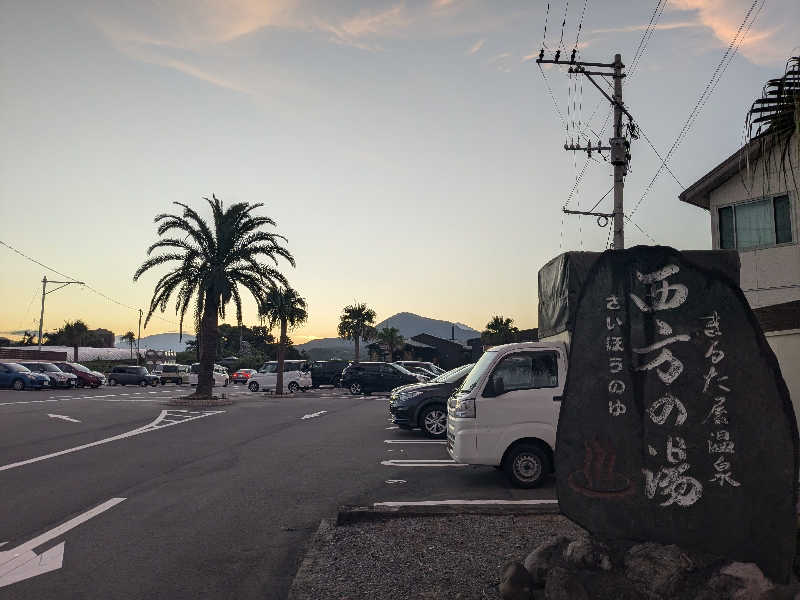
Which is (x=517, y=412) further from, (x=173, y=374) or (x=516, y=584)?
(x=173, y=374)

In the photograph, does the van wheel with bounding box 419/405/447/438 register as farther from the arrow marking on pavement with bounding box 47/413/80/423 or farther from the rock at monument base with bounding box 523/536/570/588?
the arrow marking on pavement with bounding box 47/413/80/423

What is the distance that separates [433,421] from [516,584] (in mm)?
10304

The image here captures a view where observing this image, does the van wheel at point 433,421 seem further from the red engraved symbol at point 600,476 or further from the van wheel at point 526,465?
the red engraved symbol at point 600,476

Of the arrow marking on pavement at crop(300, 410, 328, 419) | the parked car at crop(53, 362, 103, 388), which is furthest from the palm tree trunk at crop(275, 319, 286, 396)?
the parked car at crop(53, 362, 103, 388)

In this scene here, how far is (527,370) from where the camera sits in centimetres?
916

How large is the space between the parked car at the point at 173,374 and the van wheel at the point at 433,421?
42.5 metres

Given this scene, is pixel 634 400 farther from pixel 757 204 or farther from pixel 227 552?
pixel 757 204

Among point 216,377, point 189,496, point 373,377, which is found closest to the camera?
point 189,496

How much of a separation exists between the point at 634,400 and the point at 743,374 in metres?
0.75

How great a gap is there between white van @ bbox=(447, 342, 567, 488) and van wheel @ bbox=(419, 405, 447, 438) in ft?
18.3

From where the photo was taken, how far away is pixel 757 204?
18016 mm

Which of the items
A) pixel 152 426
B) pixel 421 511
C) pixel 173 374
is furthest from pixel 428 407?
pixel 173 374

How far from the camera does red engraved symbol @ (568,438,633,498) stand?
15.4ft

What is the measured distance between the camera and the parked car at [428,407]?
1478cm
